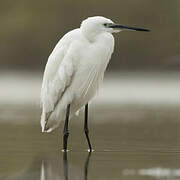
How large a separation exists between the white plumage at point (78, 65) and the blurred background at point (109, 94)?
525 mm

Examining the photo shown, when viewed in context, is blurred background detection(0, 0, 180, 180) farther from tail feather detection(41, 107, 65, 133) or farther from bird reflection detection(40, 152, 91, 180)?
tail feather detection(41, 107, 65, 133)

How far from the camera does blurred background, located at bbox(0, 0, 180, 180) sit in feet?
28.3

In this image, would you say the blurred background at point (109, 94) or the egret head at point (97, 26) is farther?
the egret head at point (97, 26)

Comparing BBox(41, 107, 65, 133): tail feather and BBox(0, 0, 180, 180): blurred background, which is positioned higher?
BBox(41, 107, 65, 133): tail feather

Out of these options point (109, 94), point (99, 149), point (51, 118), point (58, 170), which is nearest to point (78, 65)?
point (51, 118)

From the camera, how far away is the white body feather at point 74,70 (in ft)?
31.4

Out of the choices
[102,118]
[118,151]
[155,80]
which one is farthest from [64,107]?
[155,80]

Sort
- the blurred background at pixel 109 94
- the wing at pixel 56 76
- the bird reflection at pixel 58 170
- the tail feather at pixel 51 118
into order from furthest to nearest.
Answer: the tail feather at pixel 51 118 < the wing at pixel 56 76 < the blurred background at pixel 109 94 < the bird reflection at pixel 58 170

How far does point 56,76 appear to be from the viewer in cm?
971

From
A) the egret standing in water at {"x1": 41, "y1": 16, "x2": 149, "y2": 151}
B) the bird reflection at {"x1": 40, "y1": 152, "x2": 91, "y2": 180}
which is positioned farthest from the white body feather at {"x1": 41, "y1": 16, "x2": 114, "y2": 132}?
the bird reflection at {"x1": 40, "y1": 152, "x2": 91, "y2": 180}

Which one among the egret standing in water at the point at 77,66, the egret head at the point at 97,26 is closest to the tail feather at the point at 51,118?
the egret standing in water at the point at 77,66

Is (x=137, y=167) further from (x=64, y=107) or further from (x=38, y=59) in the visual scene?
(x=38, y=59)

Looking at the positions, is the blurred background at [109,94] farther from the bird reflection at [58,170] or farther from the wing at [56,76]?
the wing at [56,76]

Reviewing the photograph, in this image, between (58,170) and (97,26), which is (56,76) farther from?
(58,170)
